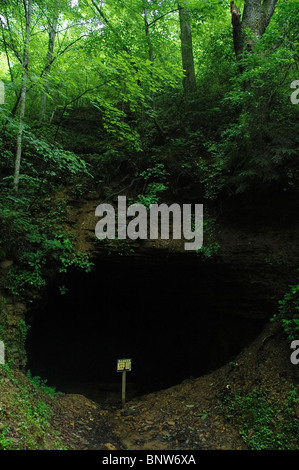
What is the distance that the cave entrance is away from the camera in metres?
7.54

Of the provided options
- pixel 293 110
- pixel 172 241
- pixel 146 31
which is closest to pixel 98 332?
pixel 172 241

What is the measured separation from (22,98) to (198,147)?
5.01 metres

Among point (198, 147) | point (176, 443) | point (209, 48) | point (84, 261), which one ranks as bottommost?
point (176, 443)

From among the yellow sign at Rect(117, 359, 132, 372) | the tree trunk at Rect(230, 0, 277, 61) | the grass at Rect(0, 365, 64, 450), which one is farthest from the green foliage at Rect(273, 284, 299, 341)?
the tree trunk at Rect(230, 0, 277, 61)

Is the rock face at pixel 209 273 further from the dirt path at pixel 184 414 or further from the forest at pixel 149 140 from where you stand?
the dirt path at pixel 184 414

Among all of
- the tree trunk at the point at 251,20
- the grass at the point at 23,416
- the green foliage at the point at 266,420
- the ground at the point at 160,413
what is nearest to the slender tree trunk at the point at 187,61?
the tree trunk at the point at 251,20

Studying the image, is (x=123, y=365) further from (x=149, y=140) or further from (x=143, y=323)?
(x=149, y=140)

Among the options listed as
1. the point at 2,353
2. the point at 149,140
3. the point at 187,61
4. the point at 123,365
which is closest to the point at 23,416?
the point at 2,353

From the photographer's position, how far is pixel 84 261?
6887 millimetres

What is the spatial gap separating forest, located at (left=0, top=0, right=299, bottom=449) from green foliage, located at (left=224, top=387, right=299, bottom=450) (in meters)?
0.04

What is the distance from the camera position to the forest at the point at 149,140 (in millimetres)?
6027

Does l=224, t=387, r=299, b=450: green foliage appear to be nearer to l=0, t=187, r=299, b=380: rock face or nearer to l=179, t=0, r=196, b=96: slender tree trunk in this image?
l=0, t=187, r=299, b=380: rock face

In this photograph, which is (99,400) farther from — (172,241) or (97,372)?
(172,241)

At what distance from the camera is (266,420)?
4340 millimetres
